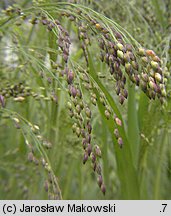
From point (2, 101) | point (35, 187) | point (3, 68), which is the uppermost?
point (2, 101)

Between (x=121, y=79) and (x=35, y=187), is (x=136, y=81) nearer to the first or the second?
(x=121, y=79)

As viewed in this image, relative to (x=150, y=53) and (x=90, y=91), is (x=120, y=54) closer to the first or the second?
(x=150, y=53)

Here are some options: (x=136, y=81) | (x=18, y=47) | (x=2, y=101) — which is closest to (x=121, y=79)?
(x=136, y=81)

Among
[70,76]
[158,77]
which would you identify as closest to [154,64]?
[158,77]

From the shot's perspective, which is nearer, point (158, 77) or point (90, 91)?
point (158, 77)

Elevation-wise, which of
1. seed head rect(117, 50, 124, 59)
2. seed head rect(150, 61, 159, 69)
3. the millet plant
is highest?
seed head rect(117, 50, 124, 59)

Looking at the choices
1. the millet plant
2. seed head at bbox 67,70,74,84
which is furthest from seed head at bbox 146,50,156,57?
seed head at bbox 67,70,74,84

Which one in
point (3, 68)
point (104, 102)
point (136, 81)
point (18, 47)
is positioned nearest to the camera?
point (136, 81)

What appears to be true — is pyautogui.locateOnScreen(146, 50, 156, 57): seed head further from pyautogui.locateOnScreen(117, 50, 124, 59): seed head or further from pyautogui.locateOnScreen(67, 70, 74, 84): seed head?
pyautogui.locateOnScreen(67, 70, 74, 84): seed head
